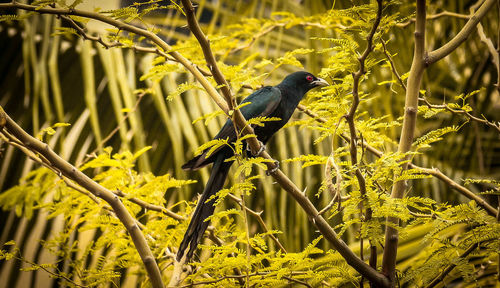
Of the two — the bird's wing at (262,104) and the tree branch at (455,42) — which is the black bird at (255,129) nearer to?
the bird's wing at (262,104)

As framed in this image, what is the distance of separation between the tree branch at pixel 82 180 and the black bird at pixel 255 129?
0.85 ft

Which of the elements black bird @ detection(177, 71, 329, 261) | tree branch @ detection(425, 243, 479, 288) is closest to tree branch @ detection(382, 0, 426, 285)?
tree branch @ detection(425, 243, 479, 288)

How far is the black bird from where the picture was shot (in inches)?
77.0

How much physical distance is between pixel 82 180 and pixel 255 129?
3.71 feet

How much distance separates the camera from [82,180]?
1.61 metres

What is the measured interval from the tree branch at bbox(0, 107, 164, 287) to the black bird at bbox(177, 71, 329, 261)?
0.26 meters

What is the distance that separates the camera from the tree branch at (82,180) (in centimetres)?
154

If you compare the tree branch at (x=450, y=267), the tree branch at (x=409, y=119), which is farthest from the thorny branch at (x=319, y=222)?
the tree branch at (x=450, y=267)

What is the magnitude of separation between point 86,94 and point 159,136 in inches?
19.2

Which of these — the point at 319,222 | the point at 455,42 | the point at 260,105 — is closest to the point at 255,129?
the point at 260,105

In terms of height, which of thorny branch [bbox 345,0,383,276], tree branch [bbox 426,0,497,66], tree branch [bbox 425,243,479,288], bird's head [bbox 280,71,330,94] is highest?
tree branch [bbox 426,0,497,66]

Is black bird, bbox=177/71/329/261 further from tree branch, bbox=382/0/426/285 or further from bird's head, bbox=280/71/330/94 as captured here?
tree branch, bbox=382/0/426/285

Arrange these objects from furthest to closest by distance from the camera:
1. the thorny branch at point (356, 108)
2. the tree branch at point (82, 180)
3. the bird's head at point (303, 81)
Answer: the bird's head at point (303, 81)
the tree branch at point (82, 180)
the thorny branch at point (356, 108)

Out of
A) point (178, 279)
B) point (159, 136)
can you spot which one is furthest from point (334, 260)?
point (159, 136)
